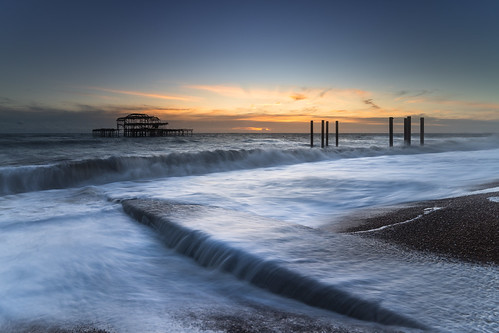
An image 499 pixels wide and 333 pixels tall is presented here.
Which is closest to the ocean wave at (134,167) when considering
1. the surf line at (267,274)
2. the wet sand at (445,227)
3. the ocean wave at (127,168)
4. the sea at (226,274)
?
the ocean wave at (127,168)

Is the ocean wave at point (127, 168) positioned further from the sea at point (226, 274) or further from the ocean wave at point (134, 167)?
the sea at point (226, 274)

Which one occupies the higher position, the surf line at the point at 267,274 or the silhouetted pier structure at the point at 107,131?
the silhouetted pier structure at the point at 107,131

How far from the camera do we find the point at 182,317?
2.30 meters

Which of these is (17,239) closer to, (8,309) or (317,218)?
(8,309)

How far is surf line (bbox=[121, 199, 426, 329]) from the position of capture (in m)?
2.11

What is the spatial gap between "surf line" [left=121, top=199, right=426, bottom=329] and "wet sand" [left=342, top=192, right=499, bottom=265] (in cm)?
121

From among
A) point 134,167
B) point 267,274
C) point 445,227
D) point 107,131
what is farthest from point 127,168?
point 107,131

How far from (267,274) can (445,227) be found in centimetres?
209

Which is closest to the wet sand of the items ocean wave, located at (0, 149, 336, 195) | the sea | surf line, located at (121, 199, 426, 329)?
the sea

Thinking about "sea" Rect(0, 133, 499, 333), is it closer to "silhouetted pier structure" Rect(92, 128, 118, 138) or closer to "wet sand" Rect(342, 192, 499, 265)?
"wet sand" Rect(342, 192, 499, 265)

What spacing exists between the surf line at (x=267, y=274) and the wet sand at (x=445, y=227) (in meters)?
1.21

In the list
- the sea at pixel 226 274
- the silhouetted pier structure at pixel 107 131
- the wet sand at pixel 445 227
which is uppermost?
the silhouetted pier structure at pixel 107 131

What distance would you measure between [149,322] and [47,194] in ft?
24.6

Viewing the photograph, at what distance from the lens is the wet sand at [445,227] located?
3012mm
